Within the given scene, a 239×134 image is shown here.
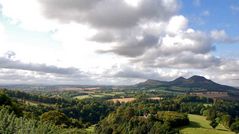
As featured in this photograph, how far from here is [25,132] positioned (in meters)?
55.9

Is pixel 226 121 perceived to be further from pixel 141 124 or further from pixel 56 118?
pixel 56 118

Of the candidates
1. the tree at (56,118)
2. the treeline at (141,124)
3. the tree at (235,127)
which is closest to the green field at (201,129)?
the tree at (235,127)

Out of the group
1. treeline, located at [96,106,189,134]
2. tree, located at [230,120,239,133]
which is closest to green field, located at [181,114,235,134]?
tree, located at [230,120,239,133]

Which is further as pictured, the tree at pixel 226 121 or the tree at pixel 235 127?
the tree at pixel 226 121

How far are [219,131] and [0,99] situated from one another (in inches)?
3549

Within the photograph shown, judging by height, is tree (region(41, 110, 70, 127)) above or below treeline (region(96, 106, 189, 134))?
above

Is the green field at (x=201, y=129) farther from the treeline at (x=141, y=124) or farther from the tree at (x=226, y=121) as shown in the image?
the treeline at (x=141, y=124)

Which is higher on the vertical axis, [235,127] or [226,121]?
[226,121]

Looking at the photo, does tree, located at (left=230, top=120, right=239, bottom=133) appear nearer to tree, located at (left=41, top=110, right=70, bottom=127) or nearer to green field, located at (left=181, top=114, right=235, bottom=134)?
green field, located at (left=181, top=114, right=235, bottom=134)

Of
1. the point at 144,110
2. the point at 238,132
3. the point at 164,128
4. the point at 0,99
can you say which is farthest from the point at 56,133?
the point at 144,110

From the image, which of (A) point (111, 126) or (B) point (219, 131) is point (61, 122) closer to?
(A) point (111, 126)

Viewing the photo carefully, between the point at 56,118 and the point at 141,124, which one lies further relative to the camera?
the point at 141,124

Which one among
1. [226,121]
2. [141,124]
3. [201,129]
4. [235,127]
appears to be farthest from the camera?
[226,121]

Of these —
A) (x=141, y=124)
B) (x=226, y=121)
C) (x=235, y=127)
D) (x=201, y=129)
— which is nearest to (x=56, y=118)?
(x=141, y=124)
